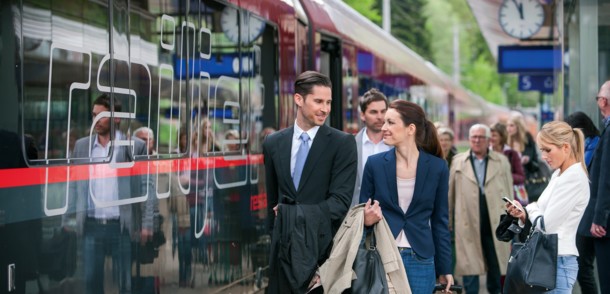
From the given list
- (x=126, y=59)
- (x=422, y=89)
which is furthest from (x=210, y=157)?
(x=422, y=89)

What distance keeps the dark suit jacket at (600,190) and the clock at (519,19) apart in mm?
15765

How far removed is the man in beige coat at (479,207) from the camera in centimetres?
1104

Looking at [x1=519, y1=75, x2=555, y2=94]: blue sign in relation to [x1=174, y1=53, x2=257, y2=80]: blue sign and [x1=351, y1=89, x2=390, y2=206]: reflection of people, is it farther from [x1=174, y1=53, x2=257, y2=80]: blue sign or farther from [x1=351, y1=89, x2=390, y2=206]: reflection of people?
[x1=351, y1=89, x2=390, y2=206]: reflection of people

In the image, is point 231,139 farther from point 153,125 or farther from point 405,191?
point 405,191

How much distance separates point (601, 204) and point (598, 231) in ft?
0.61

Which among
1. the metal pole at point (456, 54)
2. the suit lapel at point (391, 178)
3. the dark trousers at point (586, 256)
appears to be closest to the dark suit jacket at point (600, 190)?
the dark trousers at point (586, 256)

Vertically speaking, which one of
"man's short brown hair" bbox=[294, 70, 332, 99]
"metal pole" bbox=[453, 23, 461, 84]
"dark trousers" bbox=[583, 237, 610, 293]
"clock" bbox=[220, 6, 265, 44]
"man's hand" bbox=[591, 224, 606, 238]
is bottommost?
"dark trousers" bbox=[583, 237, 610, 293]

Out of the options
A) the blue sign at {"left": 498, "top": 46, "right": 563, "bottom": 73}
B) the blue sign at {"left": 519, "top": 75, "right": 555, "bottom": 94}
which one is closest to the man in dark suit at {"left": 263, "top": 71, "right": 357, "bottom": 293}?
the blue sign at {"left": 498, "top": 46, "right": 563, "bottom": 73}

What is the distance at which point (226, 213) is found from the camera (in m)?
9.72

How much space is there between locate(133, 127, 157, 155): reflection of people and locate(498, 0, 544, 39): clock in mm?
17441

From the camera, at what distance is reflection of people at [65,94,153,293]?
6.57 meters

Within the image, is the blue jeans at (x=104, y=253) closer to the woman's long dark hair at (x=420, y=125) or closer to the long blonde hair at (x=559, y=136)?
the woman's long dark hair at (x=420, y=125)

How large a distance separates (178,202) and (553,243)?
268 centimetres

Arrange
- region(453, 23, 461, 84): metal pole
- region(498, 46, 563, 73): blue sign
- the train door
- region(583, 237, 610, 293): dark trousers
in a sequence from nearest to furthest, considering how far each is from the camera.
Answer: region(583, 237, 610, 293): dark trousers, the train door, region(498, 46, 563, 73): blue sign, region(453, 23, 461, 84): metal pole
